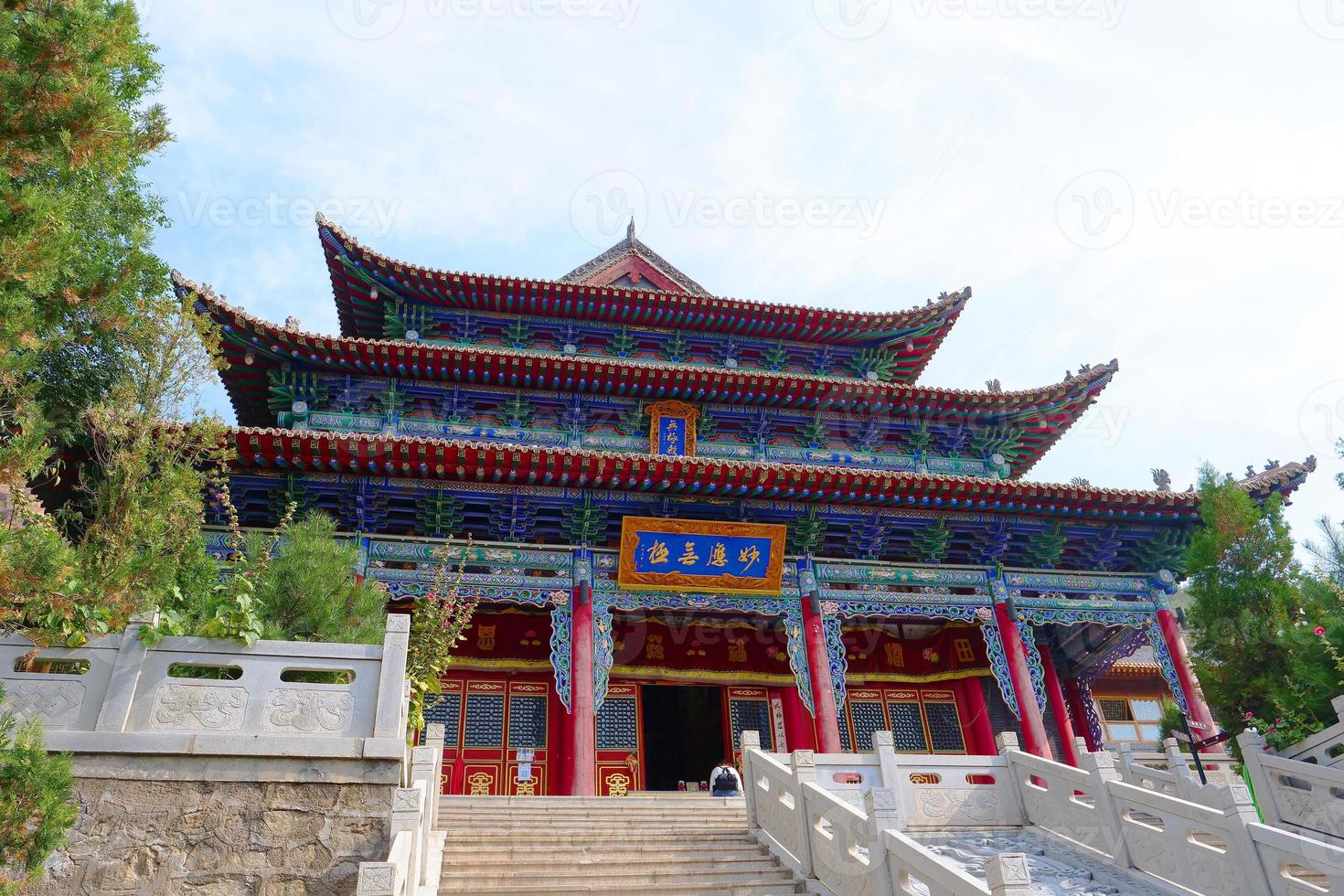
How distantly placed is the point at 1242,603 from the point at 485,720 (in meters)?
10.3

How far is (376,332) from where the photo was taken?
17.1 m

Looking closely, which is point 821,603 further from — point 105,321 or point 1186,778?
point 105,321

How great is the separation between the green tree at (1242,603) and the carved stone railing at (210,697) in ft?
31.6

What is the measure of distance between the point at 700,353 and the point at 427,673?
10.6 meters

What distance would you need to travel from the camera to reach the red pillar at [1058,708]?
44.7 feet

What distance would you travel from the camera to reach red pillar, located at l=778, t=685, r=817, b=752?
42.2 ft

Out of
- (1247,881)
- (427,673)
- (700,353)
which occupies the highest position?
(700,353)

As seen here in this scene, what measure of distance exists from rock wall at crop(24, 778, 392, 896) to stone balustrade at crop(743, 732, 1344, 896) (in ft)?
11.6

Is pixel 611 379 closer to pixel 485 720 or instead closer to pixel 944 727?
pixel 485 720

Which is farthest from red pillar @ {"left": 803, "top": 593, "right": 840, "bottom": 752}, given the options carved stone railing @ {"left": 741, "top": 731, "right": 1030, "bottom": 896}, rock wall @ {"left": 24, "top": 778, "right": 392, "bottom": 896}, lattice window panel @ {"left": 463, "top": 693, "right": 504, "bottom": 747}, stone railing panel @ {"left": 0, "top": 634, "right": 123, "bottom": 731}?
stone railing panel @ {"left": 0, "top": 634, "right": 123, "bottom": 731}

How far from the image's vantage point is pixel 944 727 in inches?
585

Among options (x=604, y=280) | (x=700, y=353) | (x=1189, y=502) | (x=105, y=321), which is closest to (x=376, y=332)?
(x=604, y=280)

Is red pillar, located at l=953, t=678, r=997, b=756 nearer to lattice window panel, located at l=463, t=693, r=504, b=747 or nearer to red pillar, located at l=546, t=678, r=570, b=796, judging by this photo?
red pillar, located at l=546, t=678, r=570, b=796

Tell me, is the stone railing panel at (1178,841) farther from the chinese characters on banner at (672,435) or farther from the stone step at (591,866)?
the chinese characters on banner at (672,435)
